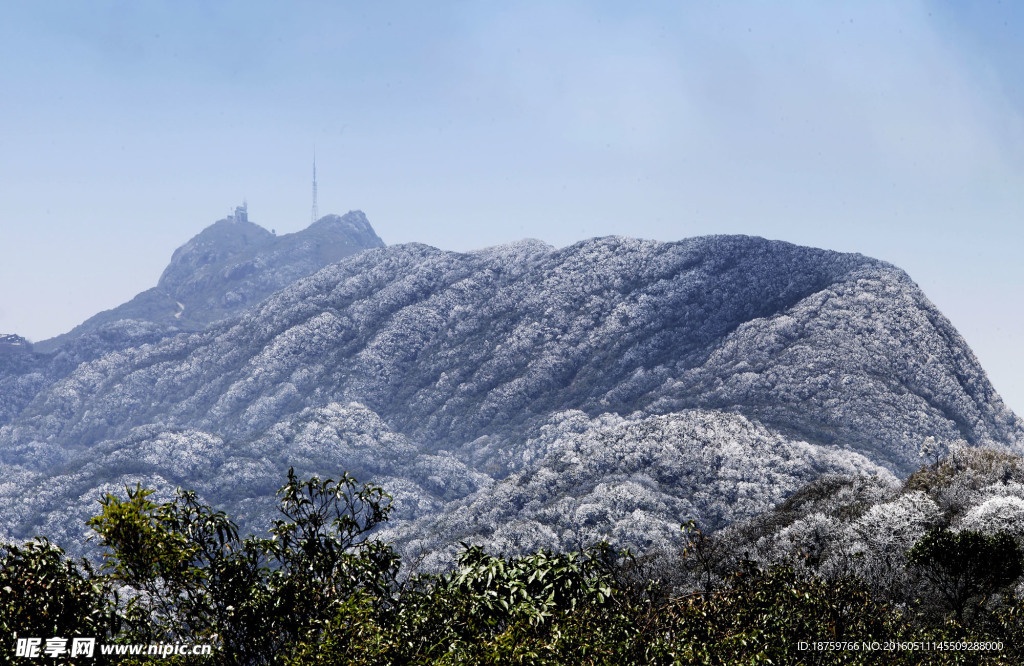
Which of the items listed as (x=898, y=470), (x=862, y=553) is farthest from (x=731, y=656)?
(x=898, y=470)

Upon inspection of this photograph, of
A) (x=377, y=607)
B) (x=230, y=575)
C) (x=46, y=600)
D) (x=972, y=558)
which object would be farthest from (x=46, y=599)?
(x=972, y=558)

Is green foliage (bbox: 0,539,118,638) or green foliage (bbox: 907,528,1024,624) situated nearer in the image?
green foliage (bbox: 0,539,118,638)

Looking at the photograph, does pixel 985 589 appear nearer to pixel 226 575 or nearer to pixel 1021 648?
pixel 1021 648

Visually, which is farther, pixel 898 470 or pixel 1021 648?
pixel 898 470

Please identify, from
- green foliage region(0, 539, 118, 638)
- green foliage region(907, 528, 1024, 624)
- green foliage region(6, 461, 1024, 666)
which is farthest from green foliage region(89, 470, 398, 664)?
green foliage region(907, 528, 1024, 624)

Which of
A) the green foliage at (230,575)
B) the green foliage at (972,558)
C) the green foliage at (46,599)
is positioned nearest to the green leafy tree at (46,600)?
the green foliage at (46,599)

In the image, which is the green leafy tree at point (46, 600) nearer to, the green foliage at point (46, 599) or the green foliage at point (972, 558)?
the green foliage at point (46, 599)

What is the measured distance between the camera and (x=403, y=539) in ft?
610

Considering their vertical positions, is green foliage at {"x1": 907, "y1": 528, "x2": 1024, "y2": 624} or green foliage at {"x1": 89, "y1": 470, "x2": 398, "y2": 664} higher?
green foliage at {"x1": 89, "y1": 470, "x2": 398, "y2": 664}

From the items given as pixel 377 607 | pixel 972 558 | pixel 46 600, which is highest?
pixel 46 600

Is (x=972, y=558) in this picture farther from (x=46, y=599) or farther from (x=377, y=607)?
(x=46, y=599)

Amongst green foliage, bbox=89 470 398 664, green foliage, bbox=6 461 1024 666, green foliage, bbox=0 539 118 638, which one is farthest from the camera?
green foliage, bbox=89 470 398 664

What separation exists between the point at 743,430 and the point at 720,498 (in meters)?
28.4

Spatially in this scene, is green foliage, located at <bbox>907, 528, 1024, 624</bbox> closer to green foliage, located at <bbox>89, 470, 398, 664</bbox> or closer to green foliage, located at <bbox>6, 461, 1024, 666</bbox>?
green foliage, located at <bbox>6, 461, 1024, 666</bbox>
